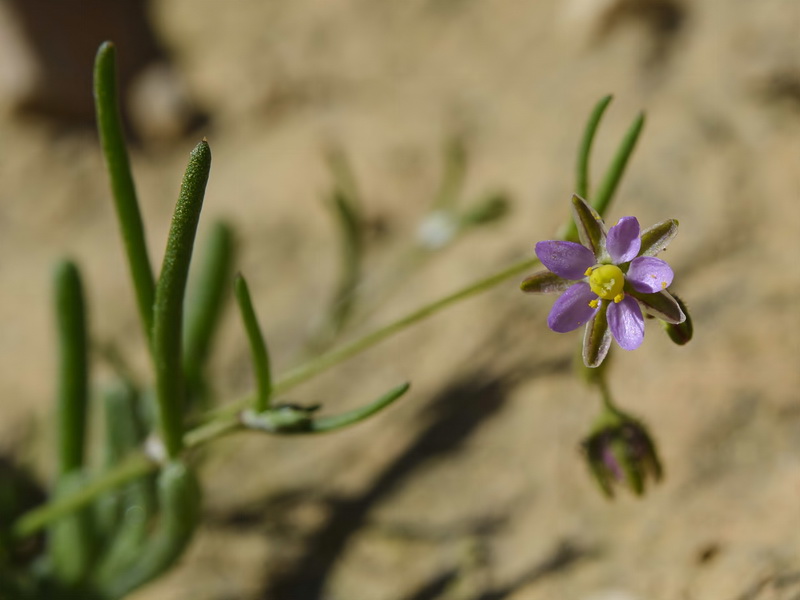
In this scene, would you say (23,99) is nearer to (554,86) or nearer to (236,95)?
(236,95)

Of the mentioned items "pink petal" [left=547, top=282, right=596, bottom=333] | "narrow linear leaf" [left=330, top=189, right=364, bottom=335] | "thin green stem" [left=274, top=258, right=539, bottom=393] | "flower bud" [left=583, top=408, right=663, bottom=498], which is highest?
"pink petal" [left=547, top=282, right=596, bottom=333]

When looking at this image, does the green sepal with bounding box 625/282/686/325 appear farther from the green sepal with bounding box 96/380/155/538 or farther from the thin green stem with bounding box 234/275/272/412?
the green sepal with bounding box 96/380/155/538

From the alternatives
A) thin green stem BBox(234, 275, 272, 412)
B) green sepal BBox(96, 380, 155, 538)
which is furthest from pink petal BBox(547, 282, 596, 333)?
green sepal BBox(96, 380, 155, 538)

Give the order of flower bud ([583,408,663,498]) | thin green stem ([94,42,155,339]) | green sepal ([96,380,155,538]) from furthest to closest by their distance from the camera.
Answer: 1. green sepal ([96,380,155,538])
2. flower bud ([583,408,663,498])
3. thin green stem ([94,42,155,339])

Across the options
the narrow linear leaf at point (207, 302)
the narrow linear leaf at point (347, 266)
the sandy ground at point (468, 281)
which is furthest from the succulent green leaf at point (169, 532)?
the narrow linear leaf at point (347, 266)

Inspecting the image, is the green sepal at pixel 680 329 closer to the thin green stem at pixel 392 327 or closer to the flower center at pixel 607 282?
the flower center at pixel 607 282

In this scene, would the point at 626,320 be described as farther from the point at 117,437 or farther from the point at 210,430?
the point at 117,437

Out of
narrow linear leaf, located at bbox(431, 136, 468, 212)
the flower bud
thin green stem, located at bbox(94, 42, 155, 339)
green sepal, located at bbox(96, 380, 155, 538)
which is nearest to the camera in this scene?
thin green stem, located at bbox(94, 42, 155, 339)
